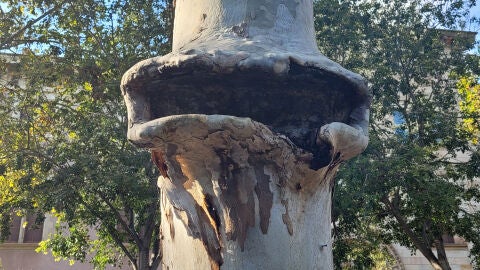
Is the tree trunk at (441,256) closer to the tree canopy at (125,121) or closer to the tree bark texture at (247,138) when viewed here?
the tree canopy at (125,121)

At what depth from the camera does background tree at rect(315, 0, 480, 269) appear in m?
10.2

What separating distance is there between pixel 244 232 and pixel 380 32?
1051 centimetres

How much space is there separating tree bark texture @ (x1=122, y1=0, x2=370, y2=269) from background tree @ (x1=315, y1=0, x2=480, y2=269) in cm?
821

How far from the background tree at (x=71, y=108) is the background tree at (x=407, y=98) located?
3.88 metres

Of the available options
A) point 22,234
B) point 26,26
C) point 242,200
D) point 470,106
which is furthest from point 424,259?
point 242,200

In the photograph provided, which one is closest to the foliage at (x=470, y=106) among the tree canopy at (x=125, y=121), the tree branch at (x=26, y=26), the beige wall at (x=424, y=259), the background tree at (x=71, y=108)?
the tree canopy at (x=125, y=121)

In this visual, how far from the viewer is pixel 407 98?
1163 centimetres

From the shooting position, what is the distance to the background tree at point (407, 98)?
33.4ft

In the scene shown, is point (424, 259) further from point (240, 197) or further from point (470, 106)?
point (240, 197)

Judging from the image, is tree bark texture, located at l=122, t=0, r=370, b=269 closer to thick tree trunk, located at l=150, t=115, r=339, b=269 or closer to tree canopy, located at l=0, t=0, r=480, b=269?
thick tree trunk, located at l=150, t=115, r=339, b=269

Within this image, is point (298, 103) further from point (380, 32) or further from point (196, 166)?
point (380, 32)

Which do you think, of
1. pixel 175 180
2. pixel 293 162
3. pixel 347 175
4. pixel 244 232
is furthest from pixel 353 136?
pixel 347 175

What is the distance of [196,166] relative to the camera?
52.1 inches

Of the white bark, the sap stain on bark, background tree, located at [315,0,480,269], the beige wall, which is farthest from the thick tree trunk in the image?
the beige wall
